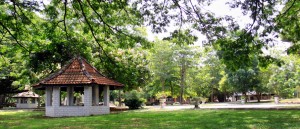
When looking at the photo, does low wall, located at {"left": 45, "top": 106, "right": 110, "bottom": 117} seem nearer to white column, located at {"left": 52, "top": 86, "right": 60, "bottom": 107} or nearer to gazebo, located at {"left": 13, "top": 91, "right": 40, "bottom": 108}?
white column, located at {"left": 52, "top": 86, "right": 60, "bottom": 107}

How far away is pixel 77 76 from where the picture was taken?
811 inches

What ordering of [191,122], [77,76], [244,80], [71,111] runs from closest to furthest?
[191,122], [71,111], [77,76], [244,80]

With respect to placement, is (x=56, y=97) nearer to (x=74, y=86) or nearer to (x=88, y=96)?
(x=74, y=86)

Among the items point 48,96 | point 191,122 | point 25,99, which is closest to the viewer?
point 191,122

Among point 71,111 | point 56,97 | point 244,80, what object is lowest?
point 71,111

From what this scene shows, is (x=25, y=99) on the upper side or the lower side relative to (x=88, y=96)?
lower

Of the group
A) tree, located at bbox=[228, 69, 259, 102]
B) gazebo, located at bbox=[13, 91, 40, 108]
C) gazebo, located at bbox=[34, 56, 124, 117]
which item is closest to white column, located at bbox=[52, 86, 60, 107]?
gazebo, located at bbox=[34, 56, 124, 117]

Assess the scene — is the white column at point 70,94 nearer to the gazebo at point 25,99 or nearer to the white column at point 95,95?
the white column at point 95,95

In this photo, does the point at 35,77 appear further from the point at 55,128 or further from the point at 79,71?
the point at 55,128

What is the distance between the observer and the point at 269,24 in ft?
40.5

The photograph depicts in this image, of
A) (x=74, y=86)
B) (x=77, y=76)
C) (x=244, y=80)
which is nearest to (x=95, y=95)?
(x=74, y=86)

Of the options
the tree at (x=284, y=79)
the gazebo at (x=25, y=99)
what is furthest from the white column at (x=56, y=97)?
the gazebo at (x=25, y=99)

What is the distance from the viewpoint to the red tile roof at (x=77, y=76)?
1988cm

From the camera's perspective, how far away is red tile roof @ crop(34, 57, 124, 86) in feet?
65.2
